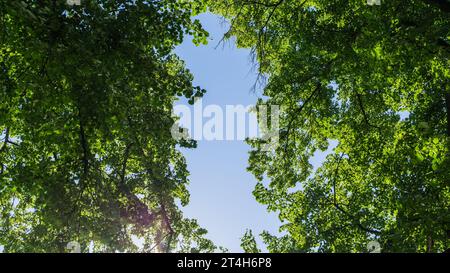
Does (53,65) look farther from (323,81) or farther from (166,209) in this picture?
(166,209)

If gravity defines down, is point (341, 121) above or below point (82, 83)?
above

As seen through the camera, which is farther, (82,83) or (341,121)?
(341,121)

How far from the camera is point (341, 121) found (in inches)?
611

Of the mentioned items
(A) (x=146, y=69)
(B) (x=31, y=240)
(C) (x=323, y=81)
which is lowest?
(B) (x=31, y=240)

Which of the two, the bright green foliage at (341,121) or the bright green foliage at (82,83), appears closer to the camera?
the bright green foliage at (82,83)

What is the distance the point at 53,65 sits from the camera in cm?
774

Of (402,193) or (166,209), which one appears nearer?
(402,193)

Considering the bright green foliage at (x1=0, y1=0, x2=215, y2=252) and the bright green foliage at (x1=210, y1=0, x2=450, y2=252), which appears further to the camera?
the bright green foliage at (x1=210, y1=0, x2=450, y2=252)

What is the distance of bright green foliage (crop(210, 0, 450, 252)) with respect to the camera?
12.1m

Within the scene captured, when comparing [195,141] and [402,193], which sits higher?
[195,141]

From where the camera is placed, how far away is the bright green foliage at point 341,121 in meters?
12.1

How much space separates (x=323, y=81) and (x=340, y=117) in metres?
3.24
